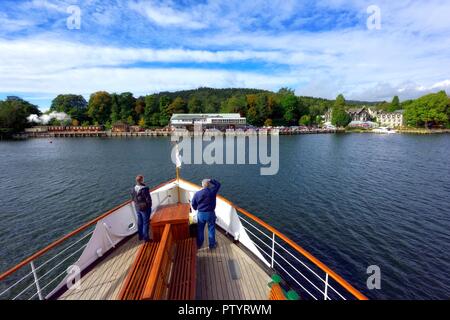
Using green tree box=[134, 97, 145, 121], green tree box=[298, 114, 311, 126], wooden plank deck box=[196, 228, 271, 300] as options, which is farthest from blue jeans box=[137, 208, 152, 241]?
green tree box=[298, 114, 311, 126]

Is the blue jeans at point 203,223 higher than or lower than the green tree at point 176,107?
lower

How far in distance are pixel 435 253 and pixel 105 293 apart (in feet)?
50.4

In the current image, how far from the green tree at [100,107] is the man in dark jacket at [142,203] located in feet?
365

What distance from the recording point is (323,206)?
1794 centimetres

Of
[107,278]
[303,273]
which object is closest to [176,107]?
[303,273]

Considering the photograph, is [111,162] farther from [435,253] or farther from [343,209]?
[435,253]

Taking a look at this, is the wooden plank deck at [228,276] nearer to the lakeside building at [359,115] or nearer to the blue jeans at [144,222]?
the blue jeans at [144,222]

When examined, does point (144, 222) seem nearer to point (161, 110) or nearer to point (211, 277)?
point (211, 277)

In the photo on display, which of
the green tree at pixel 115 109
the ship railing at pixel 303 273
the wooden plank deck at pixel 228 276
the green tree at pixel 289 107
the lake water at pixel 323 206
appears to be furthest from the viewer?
the green tree at pixel 289 107

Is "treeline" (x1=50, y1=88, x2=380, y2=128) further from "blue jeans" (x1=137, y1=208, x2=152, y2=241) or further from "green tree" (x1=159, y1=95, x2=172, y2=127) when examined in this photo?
"blue jeans" (x1=137, y1=208, x2=152, y2=241)

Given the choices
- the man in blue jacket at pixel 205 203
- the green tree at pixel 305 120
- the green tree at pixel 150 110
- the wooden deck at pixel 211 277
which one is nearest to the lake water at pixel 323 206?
the wooden deck at pixel 211 277

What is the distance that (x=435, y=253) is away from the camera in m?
11.9

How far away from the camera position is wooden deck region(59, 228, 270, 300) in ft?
A: 16.5

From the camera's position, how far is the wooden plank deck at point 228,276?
500 centimetres
